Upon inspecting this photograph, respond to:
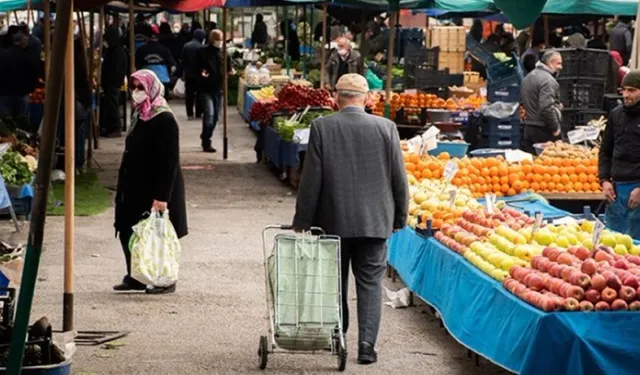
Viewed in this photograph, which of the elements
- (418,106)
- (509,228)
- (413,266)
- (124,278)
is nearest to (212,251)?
(124,278)

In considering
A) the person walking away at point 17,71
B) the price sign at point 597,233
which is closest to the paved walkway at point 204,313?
the price sign at point 597,233

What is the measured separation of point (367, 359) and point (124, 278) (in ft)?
10.5

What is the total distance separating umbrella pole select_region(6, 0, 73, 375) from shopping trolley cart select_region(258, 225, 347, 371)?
3.35 meters

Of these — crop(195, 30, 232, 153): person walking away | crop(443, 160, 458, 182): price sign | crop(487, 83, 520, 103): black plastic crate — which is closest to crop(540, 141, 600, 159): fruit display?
crop(443, 160, 458, 182): price sign

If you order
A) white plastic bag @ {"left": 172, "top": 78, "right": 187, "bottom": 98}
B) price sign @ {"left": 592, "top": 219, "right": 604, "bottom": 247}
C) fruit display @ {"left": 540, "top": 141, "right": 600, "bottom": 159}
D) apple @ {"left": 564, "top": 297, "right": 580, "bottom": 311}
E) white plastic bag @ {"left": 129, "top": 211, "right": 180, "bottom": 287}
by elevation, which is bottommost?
white plastic bag @ {"left": 172, "top": 78, "right": 187, "bottom": 98}

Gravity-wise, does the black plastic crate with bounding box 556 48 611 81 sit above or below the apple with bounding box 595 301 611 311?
above

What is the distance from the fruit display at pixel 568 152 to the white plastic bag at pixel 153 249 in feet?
18.3

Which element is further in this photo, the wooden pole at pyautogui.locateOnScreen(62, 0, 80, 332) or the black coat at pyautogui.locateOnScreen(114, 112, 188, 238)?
the black coat at pyautogui.locateOnScreen(114, 112, 188, 238)

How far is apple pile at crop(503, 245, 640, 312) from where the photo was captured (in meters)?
7.64

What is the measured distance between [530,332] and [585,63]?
11802 millimetres

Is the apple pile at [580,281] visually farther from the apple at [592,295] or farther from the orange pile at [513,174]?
the orange pile at [513,174]

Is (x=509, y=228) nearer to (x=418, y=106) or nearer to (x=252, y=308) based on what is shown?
(x=252, y=308)

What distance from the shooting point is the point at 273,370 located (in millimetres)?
8852

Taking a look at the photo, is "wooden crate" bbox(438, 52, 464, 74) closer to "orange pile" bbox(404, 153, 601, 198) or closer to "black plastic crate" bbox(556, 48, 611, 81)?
"black plastic crate" bbox(556, 48, 611, 81)
